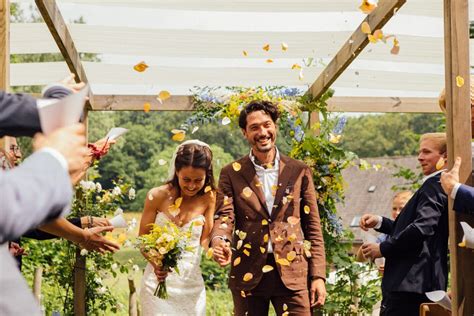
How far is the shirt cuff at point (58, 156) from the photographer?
1.50 metres

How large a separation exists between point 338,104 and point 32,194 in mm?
6389

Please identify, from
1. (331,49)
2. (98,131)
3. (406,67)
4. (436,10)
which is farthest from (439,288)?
(98,131)

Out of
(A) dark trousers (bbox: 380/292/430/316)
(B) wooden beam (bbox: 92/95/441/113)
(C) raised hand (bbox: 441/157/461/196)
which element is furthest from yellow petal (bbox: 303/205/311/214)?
(B) wooden beam (bbox: 92/95/441/113)

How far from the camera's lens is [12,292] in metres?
1.48

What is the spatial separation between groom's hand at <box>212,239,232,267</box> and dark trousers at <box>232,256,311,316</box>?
0.85ft

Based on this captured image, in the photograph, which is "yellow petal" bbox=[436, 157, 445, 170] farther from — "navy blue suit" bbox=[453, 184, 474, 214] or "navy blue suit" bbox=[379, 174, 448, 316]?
"navy blue suit" bbox=[453, 184, 474, 214]

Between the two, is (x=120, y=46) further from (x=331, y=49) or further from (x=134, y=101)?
(x=331, y=49)

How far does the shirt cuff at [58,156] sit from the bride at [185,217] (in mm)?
3612

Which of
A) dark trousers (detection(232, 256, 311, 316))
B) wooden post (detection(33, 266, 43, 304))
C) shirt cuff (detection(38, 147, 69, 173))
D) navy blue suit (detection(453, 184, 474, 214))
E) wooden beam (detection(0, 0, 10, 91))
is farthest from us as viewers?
wooden post (detection(33, 266, 43, 304))

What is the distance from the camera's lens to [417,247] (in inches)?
159

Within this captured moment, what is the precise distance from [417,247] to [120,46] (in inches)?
146

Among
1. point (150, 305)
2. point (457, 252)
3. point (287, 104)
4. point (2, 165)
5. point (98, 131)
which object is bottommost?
point (150, 305)

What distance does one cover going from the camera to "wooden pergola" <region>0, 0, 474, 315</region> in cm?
358

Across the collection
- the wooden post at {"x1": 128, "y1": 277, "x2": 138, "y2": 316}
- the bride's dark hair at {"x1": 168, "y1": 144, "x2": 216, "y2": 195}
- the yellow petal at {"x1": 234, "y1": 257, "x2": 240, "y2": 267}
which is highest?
the bride's dark hair at {"x1": 168, "y1": 144, "x2": 216, "y2": 195}
